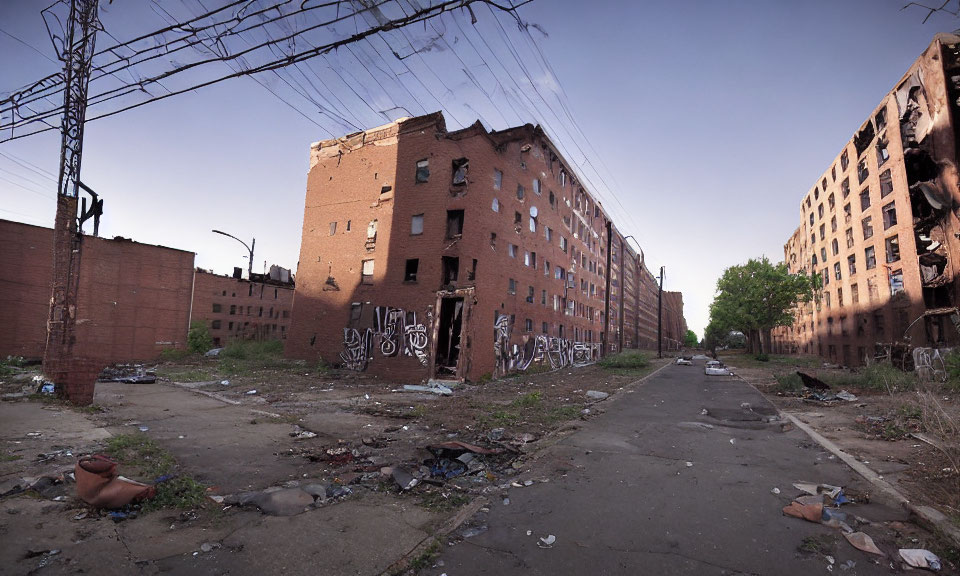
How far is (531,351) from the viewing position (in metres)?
29.1

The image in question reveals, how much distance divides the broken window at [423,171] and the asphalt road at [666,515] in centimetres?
1883

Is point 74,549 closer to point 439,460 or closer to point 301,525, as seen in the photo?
point 301,525

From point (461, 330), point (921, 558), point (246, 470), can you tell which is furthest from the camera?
point (461, 330)

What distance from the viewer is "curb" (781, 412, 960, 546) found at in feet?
14.0

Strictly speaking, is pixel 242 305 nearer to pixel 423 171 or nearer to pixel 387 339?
pixel 387 339

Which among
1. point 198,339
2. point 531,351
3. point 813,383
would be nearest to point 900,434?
point 813,383

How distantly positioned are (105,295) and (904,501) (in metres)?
36.9

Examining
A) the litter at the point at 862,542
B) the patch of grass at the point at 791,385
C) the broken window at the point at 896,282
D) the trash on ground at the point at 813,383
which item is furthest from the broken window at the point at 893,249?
the litter at the point at 862,542

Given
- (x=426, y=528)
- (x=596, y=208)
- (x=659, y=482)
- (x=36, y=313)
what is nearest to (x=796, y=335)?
(x=596, y=208)

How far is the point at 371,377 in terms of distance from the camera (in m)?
22.5

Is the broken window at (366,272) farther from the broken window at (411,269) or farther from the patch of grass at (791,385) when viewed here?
the patch of grass at (791,385)

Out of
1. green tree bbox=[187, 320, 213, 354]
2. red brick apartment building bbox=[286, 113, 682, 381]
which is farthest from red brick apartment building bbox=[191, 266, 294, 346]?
red brick apartment building bbox=[286, 113, 682, 381]

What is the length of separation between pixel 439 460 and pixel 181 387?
1405 centimetres

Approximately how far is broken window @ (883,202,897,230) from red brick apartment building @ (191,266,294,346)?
4659 cm
